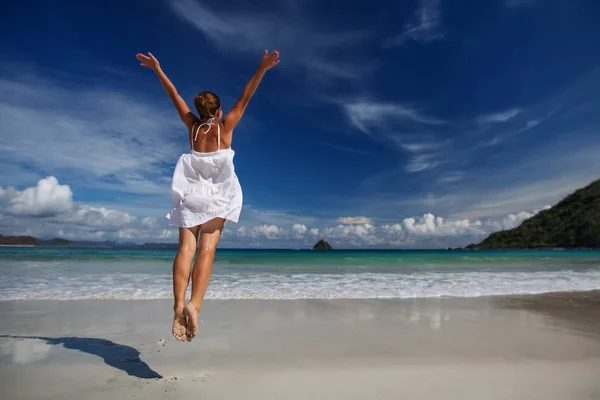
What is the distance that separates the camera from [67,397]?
100 inches

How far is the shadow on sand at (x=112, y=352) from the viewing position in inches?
121

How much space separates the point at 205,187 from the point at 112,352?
86.9 inches

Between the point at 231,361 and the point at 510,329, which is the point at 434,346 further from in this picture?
the point at 231,361

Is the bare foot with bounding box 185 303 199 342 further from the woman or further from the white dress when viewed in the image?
the white dress

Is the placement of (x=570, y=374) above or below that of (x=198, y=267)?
below

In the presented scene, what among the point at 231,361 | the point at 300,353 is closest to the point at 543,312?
the point at 300,353

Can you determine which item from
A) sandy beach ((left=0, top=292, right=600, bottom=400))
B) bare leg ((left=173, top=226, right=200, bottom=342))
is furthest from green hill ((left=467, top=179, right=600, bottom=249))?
bare leg ((left=173, top=226, right=200, bottom=342))

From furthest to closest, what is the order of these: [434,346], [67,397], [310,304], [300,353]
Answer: [310,304]
[434,346]
[300,353]
[67,397]

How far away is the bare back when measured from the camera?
288 cm

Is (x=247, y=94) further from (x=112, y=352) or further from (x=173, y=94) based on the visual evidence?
(x=112, y=352)

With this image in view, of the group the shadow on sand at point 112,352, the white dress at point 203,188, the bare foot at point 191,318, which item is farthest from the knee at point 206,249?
the shadow on sand at point 112,352

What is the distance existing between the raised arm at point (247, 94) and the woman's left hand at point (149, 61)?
2.82ft

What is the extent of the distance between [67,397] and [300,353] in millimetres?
2013

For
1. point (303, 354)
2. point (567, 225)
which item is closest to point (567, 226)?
point (567, 225)
